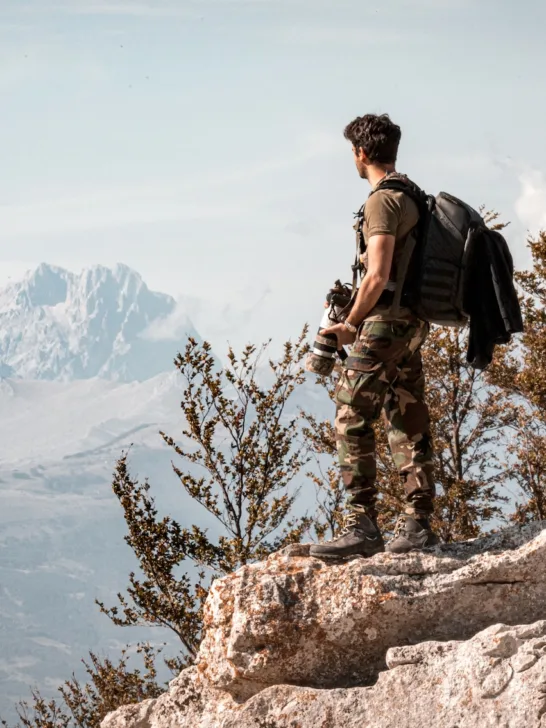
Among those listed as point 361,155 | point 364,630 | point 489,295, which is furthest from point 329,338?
point 364,630

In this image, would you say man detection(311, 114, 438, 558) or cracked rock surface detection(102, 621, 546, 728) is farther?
man detection(311, 114, 438, 558)

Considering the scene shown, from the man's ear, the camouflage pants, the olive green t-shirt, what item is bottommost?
the camouflage pants

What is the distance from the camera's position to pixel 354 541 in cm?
830

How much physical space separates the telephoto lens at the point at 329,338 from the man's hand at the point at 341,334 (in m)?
0.03

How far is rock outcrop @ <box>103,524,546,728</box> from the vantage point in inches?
289

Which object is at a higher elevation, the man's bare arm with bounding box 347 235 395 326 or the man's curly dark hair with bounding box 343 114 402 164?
the man's curly dark hair with bounding box 343 114 402 164

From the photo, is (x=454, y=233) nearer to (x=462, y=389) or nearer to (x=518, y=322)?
(x=518, y=322)

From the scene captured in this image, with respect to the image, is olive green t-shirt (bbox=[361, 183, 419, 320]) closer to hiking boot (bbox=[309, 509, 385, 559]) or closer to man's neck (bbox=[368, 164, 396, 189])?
man's neck (bbox=[368, 164, 396, 189])

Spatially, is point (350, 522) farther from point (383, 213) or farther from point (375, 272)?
point (383, 213)

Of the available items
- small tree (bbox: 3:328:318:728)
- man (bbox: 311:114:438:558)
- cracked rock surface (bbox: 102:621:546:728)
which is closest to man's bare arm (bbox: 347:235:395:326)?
man (bbox: 311:114:438:558)

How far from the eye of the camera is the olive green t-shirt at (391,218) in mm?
7582

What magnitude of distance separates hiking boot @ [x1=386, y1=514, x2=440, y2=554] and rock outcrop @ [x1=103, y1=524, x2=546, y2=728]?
0.39 feet

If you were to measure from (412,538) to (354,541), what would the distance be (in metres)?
0.55

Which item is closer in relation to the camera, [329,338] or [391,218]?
[391,218]
